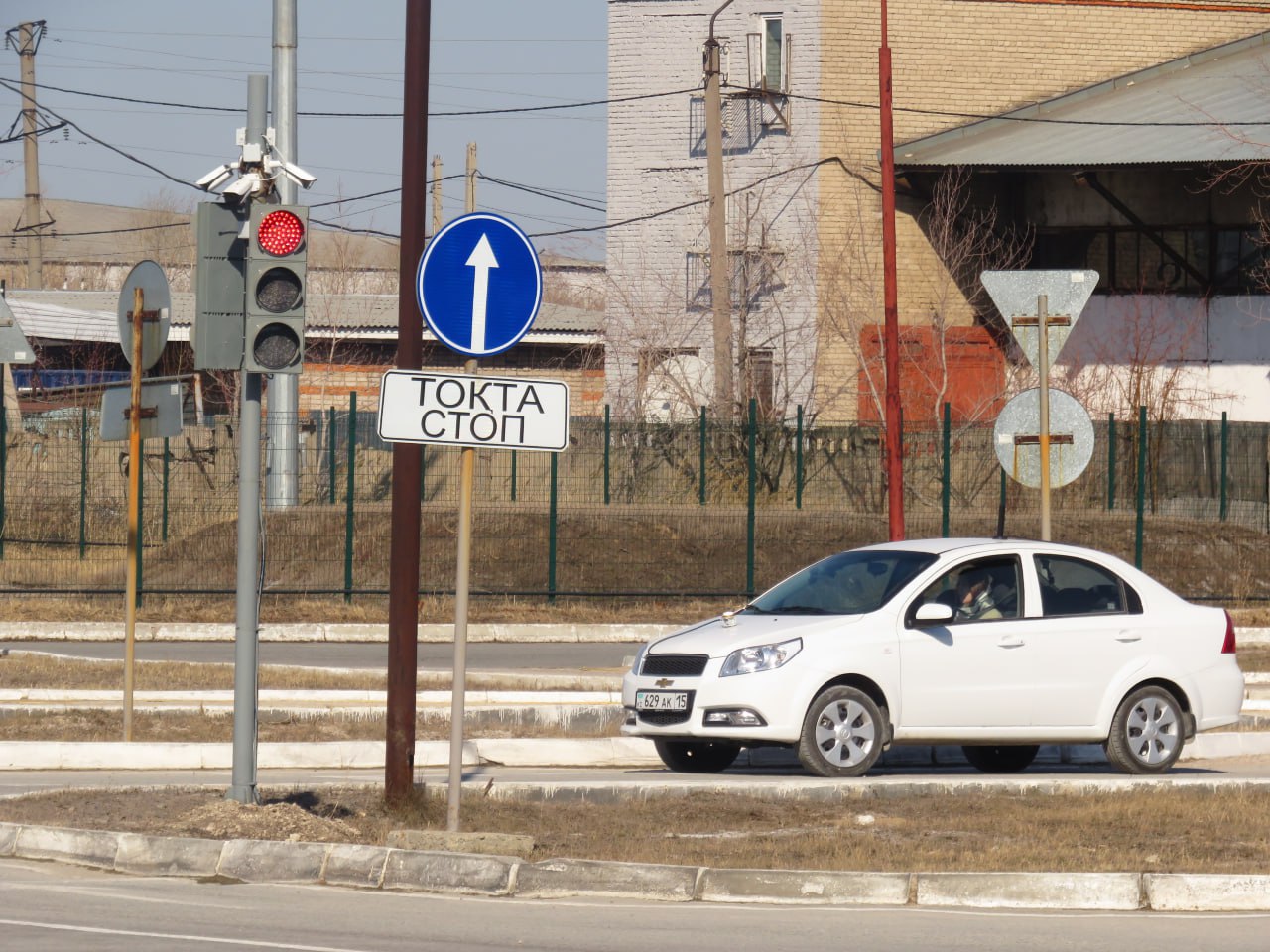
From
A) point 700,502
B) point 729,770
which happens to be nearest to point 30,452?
point 700,502

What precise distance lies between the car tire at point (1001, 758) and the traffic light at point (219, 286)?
632 centimetres

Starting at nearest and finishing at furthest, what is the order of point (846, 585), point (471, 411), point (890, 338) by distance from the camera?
1. point (471, 411)
2. point (846, 585)
3. point (890, 338)

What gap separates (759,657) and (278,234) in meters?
4.14

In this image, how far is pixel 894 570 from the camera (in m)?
12.7

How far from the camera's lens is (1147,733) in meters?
12.8

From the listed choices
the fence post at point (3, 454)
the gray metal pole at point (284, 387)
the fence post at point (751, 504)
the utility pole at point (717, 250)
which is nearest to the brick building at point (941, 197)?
the utility pole at point (717, 250)

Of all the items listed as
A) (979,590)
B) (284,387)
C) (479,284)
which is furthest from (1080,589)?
(284,387)

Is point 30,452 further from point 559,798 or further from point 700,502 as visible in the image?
point 559,798

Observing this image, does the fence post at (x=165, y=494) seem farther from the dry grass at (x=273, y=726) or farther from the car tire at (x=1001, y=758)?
the car tire at (x=1001, y=758)

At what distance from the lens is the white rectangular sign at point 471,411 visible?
897 cm

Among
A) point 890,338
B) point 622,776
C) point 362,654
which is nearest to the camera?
point 622,776

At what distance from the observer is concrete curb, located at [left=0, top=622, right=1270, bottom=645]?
22.7m

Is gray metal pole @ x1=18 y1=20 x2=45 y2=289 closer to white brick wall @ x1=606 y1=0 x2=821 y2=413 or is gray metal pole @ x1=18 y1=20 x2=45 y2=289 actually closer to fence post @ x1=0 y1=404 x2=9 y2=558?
white brick wall @ x1=606 y1=0 x2=821 y2=413

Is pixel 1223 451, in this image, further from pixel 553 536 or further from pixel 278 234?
pixel 278 234
